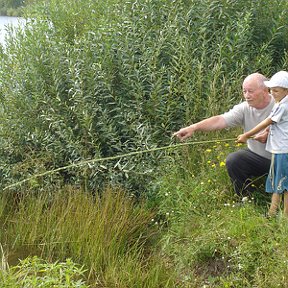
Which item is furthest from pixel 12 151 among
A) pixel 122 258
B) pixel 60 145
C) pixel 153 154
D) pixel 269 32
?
pixel 269 32

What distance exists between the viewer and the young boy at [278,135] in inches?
158


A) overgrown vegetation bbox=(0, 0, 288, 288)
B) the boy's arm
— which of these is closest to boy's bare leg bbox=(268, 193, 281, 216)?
overgrown vegetation bbox=(0, 0, 288, 288)

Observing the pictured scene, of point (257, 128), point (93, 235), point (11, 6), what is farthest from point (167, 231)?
point (11, 6)

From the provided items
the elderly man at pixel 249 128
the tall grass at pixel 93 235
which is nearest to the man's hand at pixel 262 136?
the elderly man at pixel 249 128

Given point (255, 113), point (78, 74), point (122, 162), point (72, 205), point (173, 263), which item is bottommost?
point (173, 263)

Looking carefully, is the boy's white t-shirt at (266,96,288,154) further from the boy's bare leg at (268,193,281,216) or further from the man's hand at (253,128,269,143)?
the boy's bare leg at (268,193,281,216)

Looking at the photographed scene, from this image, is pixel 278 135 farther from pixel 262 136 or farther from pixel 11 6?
pixel 11 6

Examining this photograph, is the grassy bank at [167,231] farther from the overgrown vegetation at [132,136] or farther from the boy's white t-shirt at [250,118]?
the boy's white t-shirt at [250,118]

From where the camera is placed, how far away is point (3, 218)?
5.86m

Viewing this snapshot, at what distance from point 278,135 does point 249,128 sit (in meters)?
0.53

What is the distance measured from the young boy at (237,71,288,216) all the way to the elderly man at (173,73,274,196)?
0.26 metres

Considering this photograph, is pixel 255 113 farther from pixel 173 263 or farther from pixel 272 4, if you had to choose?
pixel 272 4

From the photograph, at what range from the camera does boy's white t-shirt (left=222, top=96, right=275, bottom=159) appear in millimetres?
4523

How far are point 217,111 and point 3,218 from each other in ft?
8.62
